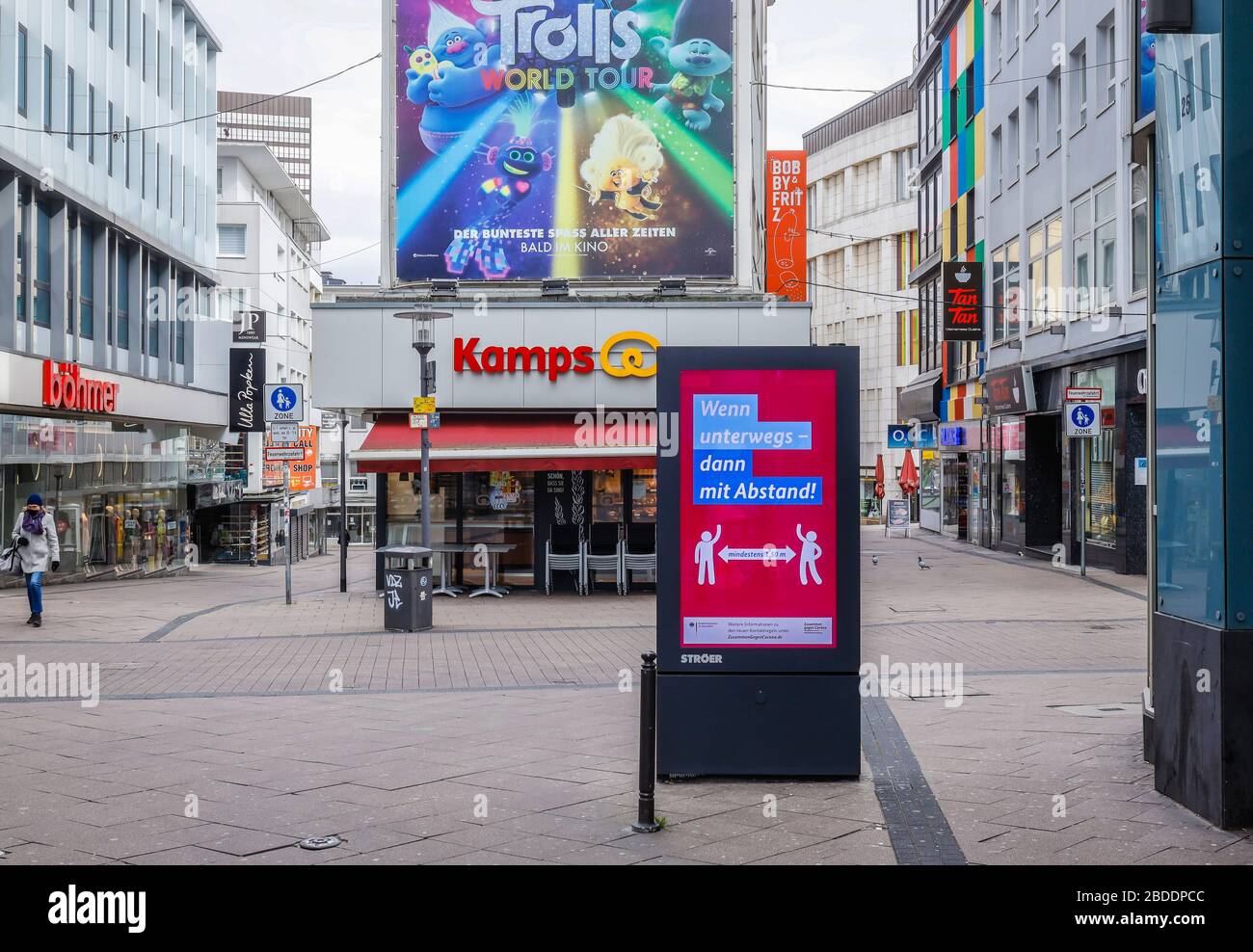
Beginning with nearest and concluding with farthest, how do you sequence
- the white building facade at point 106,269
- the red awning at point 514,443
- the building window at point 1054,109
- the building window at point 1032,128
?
1. the red awning at point 514,443
2. the white building facade at point 106,269
3. the building window at point 1054,109
4. the building window at point 1032,128

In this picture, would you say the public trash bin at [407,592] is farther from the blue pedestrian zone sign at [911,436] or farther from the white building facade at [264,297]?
the blue pedestrian zone sign at [911,436]

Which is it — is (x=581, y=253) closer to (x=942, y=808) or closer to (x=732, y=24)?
(x=732, y=24)

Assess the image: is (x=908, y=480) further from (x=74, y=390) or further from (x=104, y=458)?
(x=74, y=390)

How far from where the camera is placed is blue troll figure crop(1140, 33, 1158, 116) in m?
7.36

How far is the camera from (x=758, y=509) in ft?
24.5

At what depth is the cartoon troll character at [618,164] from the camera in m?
23.8

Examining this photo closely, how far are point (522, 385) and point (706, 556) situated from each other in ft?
49.4

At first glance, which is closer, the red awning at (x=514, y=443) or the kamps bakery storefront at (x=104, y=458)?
the red awning at (x=514, y=443)

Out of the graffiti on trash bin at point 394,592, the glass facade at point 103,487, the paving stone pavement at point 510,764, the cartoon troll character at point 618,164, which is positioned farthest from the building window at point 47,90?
the graffiti on trash bin at point 394,592

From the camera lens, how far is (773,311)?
72.8 feet

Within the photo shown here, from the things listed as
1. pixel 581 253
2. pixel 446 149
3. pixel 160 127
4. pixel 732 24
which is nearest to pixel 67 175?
pixel 160 127

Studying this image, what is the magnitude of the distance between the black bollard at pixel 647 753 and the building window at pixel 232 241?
5710 cm

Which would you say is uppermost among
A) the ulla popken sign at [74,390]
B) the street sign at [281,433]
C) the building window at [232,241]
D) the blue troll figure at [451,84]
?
the building window at [232,241]

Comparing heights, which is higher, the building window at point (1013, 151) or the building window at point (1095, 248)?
the building window at point (1013, 151)
